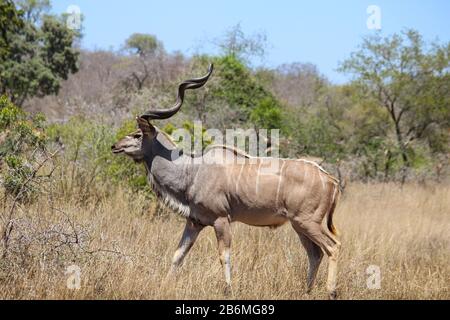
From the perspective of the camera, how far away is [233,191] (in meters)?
5.31

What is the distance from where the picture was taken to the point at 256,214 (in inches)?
208

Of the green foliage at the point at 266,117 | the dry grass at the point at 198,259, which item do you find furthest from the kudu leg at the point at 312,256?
the green foliage at the point at 266,117

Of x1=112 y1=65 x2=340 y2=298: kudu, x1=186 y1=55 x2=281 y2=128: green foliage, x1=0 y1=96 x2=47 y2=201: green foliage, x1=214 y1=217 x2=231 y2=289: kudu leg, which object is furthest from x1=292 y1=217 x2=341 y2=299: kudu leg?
Answer: x1=186 y1=55 x2=281 y2=128: green foliage

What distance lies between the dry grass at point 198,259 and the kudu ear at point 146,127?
0.96 meters

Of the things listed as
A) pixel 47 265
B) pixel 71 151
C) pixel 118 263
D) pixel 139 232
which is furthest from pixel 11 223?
pixel 71 151

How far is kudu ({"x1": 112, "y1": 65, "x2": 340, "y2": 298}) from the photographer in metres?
5.18

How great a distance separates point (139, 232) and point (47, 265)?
5.54 feet

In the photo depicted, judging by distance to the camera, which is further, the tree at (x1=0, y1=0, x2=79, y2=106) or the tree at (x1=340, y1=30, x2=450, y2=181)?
the tree at (x1=0, y1=0, x2=79, y2=106)

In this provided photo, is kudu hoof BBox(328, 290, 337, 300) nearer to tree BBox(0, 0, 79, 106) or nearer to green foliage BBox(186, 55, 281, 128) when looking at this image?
green foliage BBox(186, 55, 281, 128)

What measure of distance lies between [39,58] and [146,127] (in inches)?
699

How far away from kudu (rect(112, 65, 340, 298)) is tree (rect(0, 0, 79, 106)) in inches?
641

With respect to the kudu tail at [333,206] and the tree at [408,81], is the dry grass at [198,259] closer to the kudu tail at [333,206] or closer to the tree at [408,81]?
the kudu tail at [333,206]
